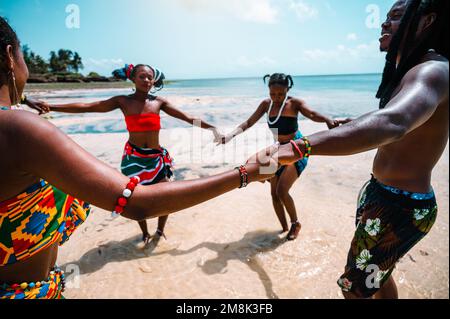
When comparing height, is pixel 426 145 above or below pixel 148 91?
below

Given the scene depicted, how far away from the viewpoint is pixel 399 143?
1736mm

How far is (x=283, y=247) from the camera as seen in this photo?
11.8 ft

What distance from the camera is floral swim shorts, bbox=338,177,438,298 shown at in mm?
1746

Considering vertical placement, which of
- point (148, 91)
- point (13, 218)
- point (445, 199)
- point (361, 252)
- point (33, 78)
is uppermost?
point (33, 78)

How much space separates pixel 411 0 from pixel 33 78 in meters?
50.6

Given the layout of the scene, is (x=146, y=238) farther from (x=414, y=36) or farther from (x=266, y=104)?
(x=414, y=36)

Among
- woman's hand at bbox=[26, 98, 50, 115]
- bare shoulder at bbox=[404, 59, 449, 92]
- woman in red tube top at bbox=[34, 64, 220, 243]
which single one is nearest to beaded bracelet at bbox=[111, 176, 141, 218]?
bare shoulder at bbox=[404, 59, 449, 92]

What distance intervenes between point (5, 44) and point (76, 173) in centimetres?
70

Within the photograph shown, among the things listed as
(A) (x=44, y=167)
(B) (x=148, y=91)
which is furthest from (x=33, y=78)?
(A) (x=44, y=167)

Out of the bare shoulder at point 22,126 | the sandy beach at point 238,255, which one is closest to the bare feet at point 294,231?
the sandy beach at point 238,255

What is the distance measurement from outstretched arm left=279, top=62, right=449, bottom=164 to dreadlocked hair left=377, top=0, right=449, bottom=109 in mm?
306

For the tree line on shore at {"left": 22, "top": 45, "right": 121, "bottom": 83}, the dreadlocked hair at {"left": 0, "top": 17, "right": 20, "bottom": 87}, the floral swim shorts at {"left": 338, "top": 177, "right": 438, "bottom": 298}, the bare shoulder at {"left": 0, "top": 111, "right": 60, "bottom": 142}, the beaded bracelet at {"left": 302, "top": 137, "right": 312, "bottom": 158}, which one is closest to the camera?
the bare shoulder at {"left": 0, "top": 111, "right": 60, "bottom": 142}

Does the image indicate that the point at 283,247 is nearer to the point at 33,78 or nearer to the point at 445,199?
the point at 445,199

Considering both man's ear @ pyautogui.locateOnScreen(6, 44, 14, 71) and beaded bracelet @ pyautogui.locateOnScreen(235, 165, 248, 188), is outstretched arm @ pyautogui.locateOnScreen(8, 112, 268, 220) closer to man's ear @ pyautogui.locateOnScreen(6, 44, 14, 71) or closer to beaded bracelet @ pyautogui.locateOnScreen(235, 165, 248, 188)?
beaded bracelet @ pyautogui.locateOnScreen(235, 165, 248, 188)
